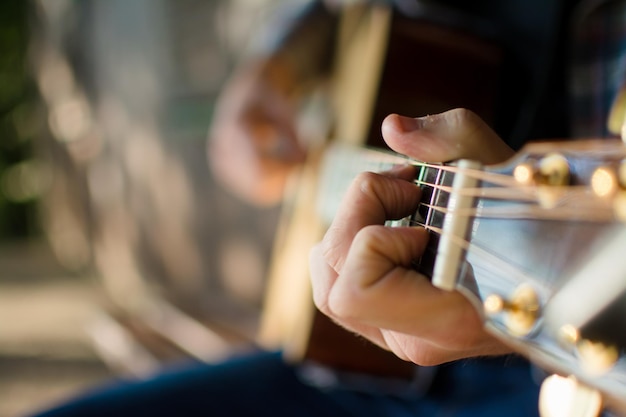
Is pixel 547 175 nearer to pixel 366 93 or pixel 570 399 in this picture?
pixel 570 399

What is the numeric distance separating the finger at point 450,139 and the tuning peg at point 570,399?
7cm

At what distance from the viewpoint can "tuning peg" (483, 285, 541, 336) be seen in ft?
0.63

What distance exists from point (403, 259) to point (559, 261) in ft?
0.19

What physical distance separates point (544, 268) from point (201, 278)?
1.61 meters

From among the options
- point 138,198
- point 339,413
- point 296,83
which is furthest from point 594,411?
point 138,198

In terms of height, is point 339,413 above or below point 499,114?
below

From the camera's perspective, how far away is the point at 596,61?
0.46 m

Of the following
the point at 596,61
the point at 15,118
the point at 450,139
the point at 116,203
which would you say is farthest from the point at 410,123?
the point at 15,118

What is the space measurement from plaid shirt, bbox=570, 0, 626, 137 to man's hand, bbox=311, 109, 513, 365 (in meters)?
0.22

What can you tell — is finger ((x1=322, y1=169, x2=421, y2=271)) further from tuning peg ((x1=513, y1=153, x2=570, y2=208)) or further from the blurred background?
the blurred background

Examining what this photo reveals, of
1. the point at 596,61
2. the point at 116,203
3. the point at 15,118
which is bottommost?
the point at 116,203

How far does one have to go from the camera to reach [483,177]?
0.20 meters

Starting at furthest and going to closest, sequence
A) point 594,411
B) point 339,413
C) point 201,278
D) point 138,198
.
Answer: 1. point 138,198
2. point 201,278
3. point 339,413
4. point 594,411

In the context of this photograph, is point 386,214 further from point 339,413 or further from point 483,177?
point 339,413
